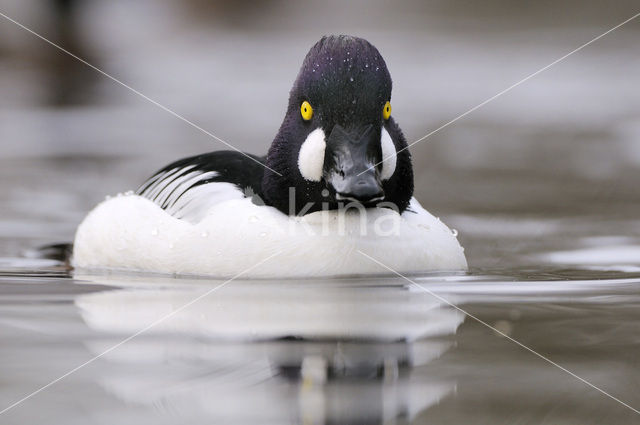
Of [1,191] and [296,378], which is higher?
[1,191]

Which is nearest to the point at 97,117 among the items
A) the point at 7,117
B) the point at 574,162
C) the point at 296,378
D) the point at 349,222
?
the point at 7,117

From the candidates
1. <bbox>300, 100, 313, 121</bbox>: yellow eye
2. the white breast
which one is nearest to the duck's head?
<bbox>300, 100, 313, 121</bbox>: yellow eye

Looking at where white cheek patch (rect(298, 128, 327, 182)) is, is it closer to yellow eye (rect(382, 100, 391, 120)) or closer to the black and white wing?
yellow eye (rect(382, 100, 391, 120))

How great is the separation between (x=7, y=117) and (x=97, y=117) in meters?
1.28

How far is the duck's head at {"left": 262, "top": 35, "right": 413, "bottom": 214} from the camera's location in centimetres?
484

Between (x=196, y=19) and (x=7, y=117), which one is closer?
(x=7, y=117)

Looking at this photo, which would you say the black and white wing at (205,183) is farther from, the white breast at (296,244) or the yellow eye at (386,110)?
the yellow eye at (386,110)

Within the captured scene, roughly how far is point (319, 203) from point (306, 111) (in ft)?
1.56

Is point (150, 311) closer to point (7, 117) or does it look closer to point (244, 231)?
point (244, 231)

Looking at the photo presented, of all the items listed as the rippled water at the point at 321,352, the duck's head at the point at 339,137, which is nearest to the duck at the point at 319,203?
the duck's head at the point at 339,137

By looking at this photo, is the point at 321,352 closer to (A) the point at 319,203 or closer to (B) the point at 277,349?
(B) the point at 277,349

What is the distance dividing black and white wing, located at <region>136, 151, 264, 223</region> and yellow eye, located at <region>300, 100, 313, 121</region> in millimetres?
602

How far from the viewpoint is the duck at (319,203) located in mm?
4965

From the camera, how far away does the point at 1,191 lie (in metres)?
9.22
